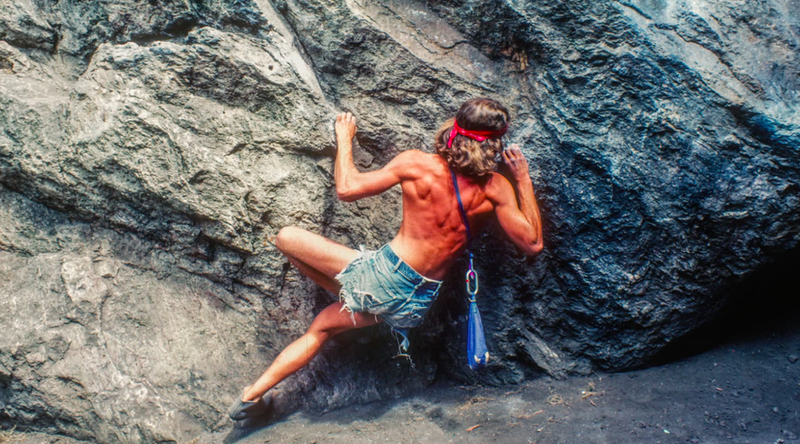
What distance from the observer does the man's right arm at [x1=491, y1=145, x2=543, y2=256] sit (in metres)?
2.64

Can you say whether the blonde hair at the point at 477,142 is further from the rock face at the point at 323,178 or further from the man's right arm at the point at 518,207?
the rock face at the point at 323,178

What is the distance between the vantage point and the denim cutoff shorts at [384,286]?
105 inches

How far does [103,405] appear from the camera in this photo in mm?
3020

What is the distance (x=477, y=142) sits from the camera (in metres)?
2.54

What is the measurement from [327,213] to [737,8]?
270 cm

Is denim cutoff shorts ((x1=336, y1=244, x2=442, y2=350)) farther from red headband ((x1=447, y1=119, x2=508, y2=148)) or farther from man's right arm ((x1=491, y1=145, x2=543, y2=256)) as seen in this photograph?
red headband ((x1=447, y1=119, x2=508, y2=148))

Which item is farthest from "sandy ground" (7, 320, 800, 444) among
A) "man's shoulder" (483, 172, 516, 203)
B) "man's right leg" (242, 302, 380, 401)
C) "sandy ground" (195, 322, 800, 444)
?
"man's shoulder" (483, 172, 516, 203)

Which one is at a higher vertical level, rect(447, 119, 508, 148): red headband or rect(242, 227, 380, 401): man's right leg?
rect(447, 119, 508, 148): red headband

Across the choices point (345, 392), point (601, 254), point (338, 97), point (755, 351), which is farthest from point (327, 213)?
point (755, 351)

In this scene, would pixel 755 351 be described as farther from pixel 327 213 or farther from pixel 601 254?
pixel 327 213

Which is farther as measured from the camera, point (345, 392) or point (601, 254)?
point (345, 392)

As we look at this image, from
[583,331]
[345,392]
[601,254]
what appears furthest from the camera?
[345,392]

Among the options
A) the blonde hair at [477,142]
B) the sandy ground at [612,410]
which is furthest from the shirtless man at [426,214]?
A: the sandy ground at [612,410]

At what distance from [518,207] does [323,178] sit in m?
1.24
